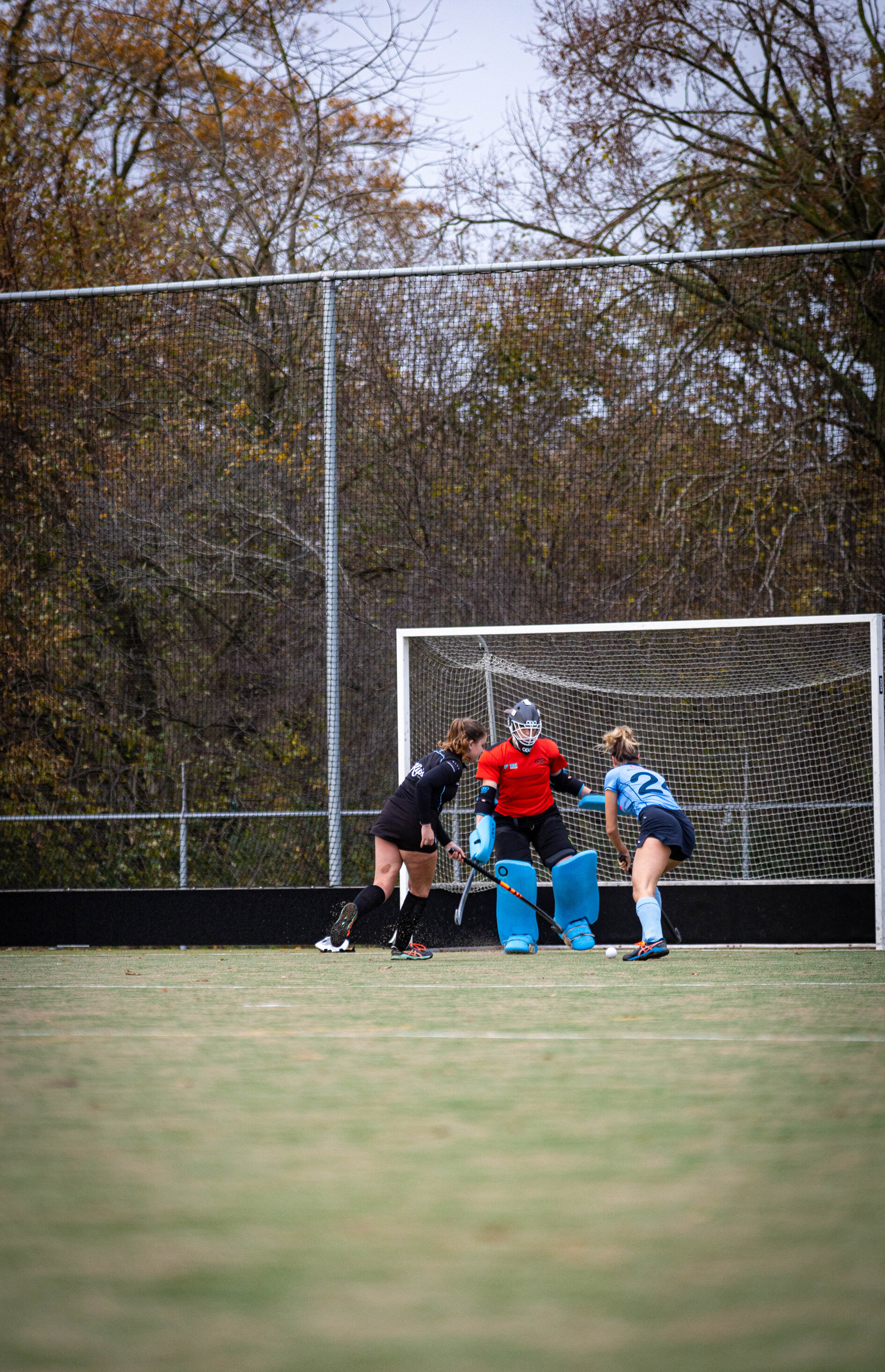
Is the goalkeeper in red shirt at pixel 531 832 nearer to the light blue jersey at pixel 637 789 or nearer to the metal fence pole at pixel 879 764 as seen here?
the light blue jersey at pixel 637 789

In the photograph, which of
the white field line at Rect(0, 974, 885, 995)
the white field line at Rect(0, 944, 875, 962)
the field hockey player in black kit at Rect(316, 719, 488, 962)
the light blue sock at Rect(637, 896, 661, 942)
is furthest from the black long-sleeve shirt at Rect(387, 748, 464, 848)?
the white field line at Rect(0, 974, 885, 995)

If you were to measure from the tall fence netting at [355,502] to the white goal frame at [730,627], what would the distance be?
1.70ft

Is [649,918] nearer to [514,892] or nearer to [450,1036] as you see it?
[514,892]

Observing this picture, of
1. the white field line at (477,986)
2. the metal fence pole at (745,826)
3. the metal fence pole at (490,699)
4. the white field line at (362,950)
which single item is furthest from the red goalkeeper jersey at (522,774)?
the white field line at (477,986)

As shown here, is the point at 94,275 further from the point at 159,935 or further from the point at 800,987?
the point at 800,987

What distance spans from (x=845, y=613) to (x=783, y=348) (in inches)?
86.1

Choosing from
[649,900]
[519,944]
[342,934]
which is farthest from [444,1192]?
[519,944]

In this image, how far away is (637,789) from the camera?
8820 mm

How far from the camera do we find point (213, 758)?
12.2 metres

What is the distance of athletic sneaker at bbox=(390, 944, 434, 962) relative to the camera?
9133 millimetres

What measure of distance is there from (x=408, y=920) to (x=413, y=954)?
0.22 m

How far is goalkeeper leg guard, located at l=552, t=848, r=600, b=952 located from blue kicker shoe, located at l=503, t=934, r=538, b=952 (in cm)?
24

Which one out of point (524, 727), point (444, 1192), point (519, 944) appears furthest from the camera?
point (519, 944)

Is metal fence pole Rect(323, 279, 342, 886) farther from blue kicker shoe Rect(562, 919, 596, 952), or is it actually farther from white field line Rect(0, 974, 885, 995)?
white field line Rect(0, 974, 885, 995)
